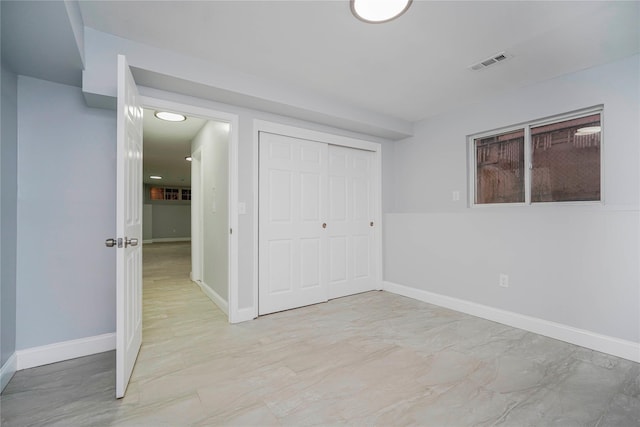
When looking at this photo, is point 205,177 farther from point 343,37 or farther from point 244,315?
point 343,37

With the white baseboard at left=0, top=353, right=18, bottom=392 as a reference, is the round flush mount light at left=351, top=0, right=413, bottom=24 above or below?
above

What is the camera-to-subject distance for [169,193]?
13.1 m

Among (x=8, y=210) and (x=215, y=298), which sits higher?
(x=8, y=210)

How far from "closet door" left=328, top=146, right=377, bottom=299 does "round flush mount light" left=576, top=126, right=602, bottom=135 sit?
2.34m

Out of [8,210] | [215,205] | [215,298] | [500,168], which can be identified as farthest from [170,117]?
[500,168]

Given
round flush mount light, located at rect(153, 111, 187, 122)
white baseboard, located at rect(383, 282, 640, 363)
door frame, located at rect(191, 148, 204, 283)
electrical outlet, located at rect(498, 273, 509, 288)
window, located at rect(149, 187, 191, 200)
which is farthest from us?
window, located at rect(149, 187, 191, 200)

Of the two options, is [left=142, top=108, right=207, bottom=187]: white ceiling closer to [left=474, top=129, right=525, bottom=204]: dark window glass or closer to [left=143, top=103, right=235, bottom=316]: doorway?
[left=143, top=103, right=235, bottom=316]: doorway

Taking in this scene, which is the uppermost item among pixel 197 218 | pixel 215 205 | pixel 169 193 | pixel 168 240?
pixel 169 193

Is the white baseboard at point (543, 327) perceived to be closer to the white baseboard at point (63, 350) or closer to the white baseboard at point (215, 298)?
the white baseboard at point (215, 298)

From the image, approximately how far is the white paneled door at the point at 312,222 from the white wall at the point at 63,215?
142 centimetres

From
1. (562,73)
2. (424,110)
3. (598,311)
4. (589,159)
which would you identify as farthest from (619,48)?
(598,311)

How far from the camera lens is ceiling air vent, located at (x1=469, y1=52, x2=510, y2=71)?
2.46 metres

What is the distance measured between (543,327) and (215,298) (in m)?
3.60

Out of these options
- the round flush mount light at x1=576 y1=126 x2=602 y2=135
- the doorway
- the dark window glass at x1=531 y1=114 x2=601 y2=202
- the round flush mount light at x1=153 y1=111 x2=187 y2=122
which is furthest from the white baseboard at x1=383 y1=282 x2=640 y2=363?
the round flush mount light at x1=153 y1=111 x2=187 y2=122
